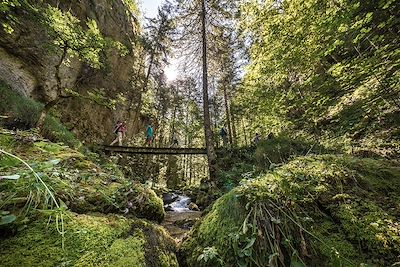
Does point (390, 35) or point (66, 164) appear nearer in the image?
point (66, 164)

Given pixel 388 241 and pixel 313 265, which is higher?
pixel 388 241

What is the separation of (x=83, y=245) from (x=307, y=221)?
5.42 feet

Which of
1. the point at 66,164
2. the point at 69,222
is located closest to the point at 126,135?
the point at 66,164

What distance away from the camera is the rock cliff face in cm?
931

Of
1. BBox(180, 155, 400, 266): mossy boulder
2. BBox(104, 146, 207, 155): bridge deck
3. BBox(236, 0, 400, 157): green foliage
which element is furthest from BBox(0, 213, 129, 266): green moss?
BBox(104, 146, 207, 155): bridge deck

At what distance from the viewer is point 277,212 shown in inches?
72.9

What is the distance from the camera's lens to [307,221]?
1.83 m

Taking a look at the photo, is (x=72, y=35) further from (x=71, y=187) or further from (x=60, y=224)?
(x=60, y=224)

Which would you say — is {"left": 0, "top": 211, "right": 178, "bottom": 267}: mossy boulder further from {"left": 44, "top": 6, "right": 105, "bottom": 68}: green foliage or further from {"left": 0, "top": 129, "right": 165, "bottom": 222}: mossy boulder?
{"left": 44, "top": 6, "right": 105, "bottom": 68}: green foliage

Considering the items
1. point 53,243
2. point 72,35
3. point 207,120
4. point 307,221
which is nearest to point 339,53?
point 307,221

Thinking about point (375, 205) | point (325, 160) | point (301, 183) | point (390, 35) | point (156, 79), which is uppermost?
point (156, 79)

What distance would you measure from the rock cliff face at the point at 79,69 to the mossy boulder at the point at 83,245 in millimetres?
6196

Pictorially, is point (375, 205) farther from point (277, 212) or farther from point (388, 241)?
point (277, 212)

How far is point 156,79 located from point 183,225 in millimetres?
18644
